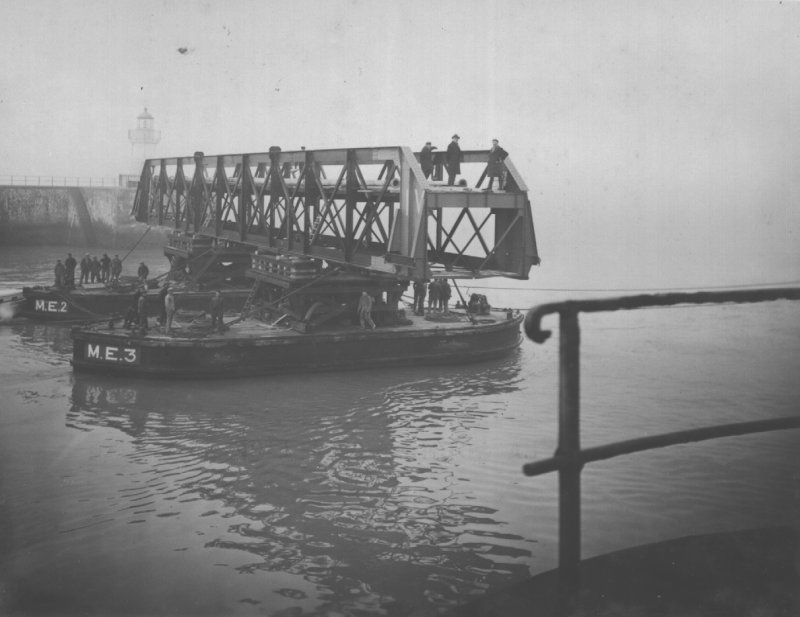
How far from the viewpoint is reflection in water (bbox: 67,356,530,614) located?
9.16 metres

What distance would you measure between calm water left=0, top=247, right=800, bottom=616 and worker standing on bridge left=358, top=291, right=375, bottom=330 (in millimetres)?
1406

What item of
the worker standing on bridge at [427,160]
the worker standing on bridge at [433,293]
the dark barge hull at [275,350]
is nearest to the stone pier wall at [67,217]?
the worker standing on bridge at [433,293]

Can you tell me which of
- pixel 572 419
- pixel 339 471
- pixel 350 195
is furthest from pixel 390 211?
pixel 572 419

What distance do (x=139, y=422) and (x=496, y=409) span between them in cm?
798

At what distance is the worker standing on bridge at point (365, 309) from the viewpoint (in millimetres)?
21391

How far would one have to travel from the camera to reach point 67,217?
61.8m

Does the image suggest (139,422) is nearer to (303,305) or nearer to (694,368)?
(303,305)

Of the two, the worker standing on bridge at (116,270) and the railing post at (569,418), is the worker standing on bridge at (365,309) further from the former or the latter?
the railing post at (569,418)

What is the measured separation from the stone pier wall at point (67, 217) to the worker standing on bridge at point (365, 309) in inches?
1777

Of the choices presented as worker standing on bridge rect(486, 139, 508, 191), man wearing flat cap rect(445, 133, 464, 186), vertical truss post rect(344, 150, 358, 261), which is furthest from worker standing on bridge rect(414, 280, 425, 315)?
worker standing on bridge rect(486, 139, 508, 191)

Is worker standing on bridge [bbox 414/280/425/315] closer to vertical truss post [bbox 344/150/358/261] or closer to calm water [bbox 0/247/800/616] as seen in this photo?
calm water [bbox 0/247/800/616]

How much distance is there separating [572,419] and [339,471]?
10.1 metres

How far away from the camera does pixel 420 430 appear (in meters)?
16.2

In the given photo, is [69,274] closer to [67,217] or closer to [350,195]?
[350,195]
